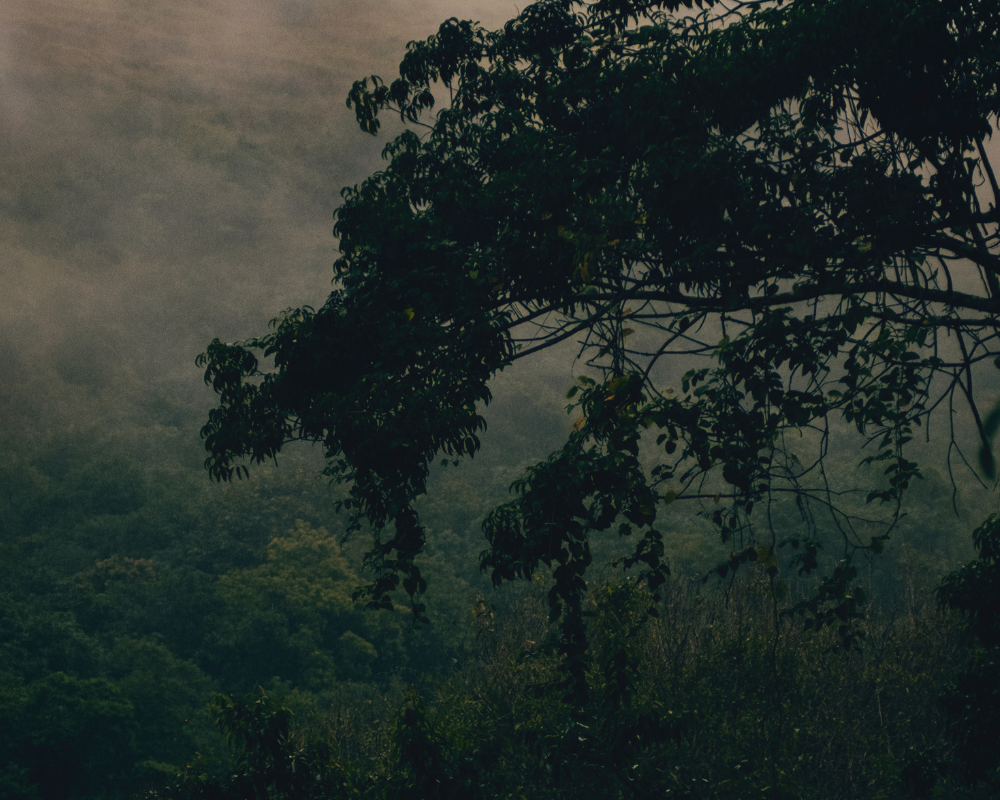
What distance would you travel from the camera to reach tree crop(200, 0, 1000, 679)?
319cm

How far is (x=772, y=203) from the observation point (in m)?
3.74

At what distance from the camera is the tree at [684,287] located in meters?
3.19

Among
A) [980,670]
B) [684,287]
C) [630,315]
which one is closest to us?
[630,315]

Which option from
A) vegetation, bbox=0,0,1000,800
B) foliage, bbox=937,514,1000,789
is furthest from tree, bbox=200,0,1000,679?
foliage, bbox=937,514,1000,789

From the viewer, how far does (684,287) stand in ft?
13.8

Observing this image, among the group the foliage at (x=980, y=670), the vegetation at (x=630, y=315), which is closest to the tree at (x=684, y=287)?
the vegetation at (x=630, y=315)

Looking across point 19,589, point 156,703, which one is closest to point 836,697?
point 156,703

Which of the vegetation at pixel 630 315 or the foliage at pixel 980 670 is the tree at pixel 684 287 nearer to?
the vegetation at pixel 630 315

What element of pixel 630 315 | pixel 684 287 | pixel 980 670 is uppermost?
pixel 684 287

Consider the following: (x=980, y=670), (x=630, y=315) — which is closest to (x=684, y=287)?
(x=630, y=315)

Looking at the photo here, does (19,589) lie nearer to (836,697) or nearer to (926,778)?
(836,697)

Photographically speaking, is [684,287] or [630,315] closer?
[630,315]

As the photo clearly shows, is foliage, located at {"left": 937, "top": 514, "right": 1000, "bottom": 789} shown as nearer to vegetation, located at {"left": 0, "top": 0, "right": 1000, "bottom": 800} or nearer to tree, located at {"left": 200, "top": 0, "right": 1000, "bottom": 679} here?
vegetation, located at {"left": 0, "top": 0, "right": 1000, "bottom": 800}

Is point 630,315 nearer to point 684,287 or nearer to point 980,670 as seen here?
point 684,287
